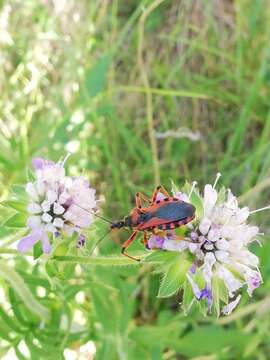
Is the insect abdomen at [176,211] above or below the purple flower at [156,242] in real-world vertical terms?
above

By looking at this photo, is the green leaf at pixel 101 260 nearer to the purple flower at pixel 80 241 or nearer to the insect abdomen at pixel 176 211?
the purple flower at pixel 80 241

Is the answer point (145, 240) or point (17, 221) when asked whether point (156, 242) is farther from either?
point (17, 221)

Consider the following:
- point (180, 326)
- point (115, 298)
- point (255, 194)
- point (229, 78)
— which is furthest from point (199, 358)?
point (229, 78)

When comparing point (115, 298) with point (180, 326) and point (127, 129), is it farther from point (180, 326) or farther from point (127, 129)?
point (127, 129)

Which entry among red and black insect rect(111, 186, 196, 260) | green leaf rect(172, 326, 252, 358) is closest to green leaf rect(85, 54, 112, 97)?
green leaf rect(172, 326, 252, 358)

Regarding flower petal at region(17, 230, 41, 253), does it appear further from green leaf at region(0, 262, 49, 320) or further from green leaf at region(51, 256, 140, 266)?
green leaf at region(0, 262, 49, 320)

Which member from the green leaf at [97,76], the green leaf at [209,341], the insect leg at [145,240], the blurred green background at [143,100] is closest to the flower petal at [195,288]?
the insect leg at [145,240]
